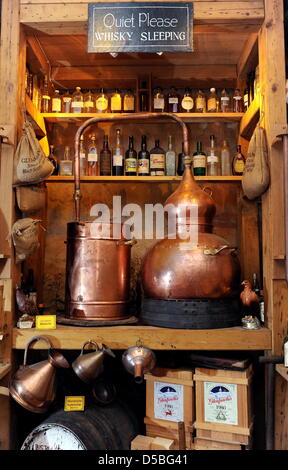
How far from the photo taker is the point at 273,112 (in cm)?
260

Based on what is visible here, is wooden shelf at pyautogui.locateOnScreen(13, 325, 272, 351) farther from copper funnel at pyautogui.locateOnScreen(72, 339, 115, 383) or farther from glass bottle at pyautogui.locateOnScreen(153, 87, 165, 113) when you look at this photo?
glass bottle at pyautogui.locateOnScreen(153, 87, 165, 113)

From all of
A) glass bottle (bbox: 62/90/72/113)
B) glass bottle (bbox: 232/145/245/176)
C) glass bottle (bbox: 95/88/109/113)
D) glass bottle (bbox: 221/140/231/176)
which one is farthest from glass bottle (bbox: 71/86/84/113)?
glass bottle (bbox: 232/145/245/176)

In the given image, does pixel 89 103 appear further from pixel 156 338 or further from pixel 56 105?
pixel 156 338

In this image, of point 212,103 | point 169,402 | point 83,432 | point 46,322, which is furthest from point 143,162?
point 83,432

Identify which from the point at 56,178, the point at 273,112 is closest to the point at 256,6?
the point at 273,112

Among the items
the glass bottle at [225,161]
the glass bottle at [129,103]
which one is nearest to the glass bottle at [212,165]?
the glass bottle at [225,161]

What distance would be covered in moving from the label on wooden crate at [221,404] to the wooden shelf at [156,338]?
0.74 feet

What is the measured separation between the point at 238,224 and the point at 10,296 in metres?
1.95

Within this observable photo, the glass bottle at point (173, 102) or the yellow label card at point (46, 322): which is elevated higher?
the glass bottle at point (173, 102)

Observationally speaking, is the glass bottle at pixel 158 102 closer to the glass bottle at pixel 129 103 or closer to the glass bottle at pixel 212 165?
the glass bottle at pixel 129 103

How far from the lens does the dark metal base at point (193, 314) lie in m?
2.54

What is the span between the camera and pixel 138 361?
2.34m

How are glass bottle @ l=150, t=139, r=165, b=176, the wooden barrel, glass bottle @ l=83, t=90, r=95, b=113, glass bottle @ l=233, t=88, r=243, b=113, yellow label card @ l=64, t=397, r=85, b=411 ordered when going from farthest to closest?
glass bottle @ l=83, t=90, r=95, b=113 < glass bottle @ l=233, t=88, r=243, b=113 < glass bottle @ l=150, t=139, r=165, b=176 < yellow label card @ l=64, t=397, r=85, b=411 < the wooden barrel

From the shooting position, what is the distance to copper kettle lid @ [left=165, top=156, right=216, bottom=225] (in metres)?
2.80
